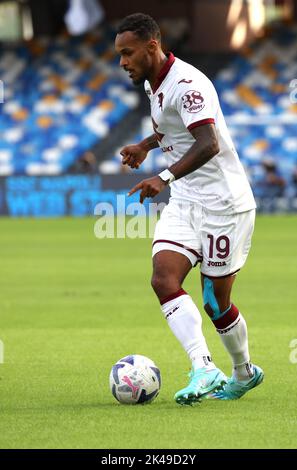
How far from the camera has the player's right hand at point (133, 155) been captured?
729 cm

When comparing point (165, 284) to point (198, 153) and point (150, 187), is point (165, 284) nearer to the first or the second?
point (150, 187)

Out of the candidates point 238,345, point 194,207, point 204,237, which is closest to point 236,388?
point 238,345

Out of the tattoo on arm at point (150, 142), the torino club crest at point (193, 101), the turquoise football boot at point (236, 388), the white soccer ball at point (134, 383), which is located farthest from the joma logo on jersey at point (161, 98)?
the turquoise football boot at point (236, 388)

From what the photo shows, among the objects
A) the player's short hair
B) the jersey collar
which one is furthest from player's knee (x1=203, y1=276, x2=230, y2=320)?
the player's short hair

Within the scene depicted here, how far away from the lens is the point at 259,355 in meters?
9.23

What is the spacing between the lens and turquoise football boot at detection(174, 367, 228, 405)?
671cm

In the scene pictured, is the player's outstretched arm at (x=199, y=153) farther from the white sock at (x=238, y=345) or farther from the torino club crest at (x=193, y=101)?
the white sock at (x=238, y=345)

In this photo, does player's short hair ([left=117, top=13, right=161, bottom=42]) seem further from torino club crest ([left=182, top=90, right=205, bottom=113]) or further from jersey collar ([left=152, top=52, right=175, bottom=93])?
torino club crest ([left=182, top=90, right=205, bottom=113])

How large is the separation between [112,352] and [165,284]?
267 cm

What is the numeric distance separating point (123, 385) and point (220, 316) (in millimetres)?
764

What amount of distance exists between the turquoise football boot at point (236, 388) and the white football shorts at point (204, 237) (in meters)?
0.76

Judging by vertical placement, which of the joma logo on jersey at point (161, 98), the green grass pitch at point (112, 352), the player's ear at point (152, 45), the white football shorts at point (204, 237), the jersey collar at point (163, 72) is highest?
the player's ear at point (152, 45)

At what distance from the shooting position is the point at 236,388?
7.29m
